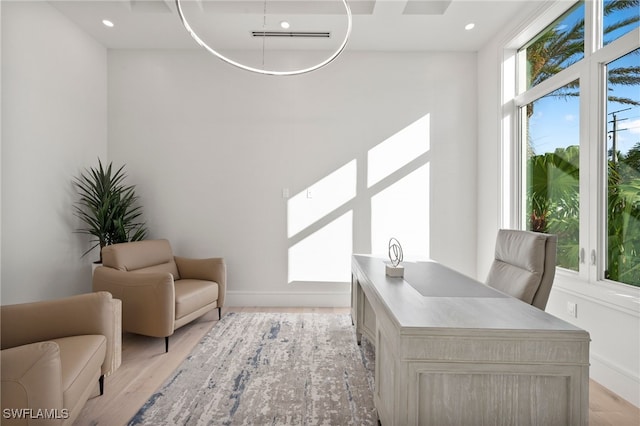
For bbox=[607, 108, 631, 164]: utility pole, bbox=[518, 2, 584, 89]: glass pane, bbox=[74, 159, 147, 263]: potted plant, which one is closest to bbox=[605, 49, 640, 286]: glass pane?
bbox=[607, 108, 631, 164]: utility pole

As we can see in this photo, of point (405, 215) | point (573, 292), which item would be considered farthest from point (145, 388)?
point (573, 292)

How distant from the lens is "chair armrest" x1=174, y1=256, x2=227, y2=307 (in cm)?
334

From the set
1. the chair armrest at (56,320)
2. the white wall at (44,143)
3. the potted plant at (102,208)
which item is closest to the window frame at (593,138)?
the chair armrest at (56,320)

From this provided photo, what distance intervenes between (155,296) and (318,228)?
186 cm

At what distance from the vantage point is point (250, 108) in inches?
152

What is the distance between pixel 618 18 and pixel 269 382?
3.35 m

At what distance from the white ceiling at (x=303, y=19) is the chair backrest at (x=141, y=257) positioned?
7.22 ft

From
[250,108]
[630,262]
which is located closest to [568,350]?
[630,262]

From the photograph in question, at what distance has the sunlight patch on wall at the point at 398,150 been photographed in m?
3.84

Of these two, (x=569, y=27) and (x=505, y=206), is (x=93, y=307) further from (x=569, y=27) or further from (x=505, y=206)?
(x=569, y=27)

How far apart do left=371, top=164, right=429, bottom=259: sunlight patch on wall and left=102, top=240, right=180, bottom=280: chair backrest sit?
2.25 meters

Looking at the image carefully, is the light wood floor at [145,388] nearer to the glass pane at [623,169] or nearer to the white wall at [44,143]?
the glass pane at [623,169]

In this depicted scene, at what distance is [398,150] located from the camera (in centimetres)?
385

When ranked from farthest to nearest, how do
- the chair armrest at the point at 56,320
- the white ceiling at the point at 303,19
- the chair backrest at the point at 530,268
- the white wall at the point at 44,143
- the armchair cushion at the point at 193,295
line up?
the white ceiling at the point at 303,19 → the armchair cushion at the point at 193,295 → the white wall at the point at 44,143 → the chair backrest at the point at 530,268 → the chair armrest at the point at 56,320
